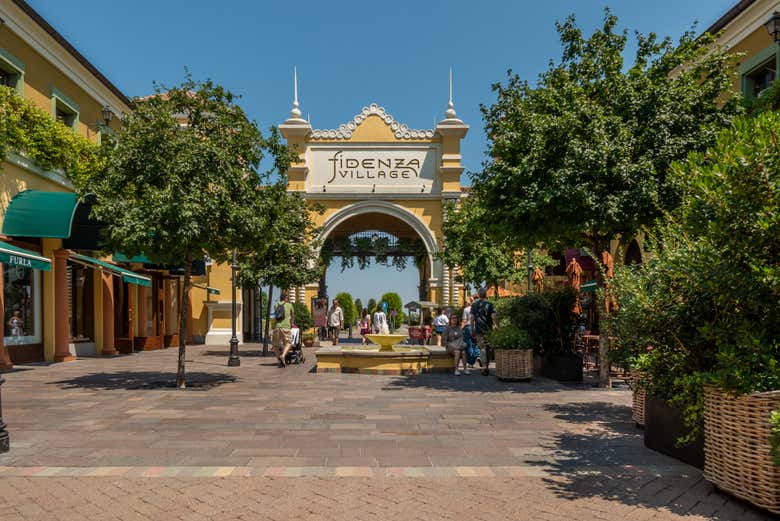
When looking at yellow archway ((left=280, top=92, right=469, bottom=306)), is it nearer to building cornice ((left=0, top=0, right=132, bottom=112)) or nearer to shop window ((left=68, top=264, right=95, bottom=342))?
building cornice ((left=0, top=0, right=132, bottom=112))

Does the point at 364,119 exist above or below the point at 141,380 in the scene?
above

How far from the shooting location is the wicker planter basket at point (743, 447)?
4133 millimetres

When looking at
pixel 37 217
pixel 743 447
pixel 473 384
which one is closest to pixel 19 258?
pixel 37 217

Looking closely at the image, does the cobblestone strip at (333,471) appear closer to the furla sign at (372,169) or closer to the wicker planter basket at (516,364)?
the wicker planter basket at (516,364)

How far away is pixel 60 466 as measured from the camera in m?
5.55

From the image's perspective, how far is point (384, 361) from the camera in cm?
1369

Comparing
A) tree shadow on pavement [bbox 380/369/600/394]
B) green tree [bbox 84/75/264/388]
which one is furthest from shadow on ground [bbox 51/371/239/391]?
tree shadow on pavement [bbox 380/369/600/394]

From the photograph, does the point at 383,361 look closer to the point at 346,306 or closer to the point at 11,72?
the point at 11,72

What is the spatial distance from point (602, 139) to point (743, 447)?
6923 millimetres

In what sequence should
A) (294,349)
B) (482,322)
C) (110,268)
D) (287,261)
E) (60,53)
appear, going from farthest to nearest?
(287,261) → (110,268) → (60,53) → (294,349) → (482,322)

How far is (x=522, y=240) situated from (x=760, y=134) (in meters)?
7.35

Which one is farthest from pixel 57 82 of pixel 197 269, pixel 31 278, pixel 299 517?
pixel 299 517

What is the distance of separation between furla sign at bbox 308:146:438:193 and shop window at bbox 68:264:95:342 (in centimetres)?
1281

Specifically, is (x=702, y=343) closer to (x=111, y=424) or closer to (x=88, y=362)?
(x=111, y=424)
